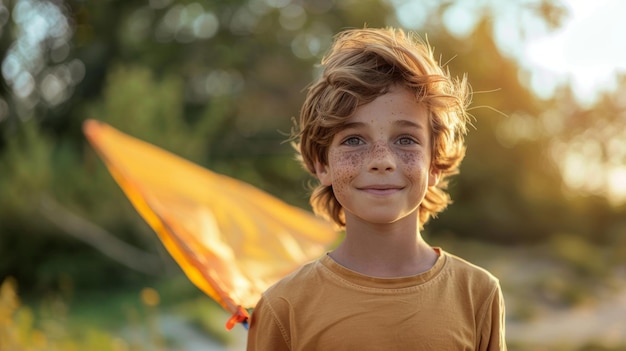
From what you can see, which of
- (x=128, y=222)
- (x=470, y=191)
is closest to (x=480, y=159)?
(x=470, y=191)

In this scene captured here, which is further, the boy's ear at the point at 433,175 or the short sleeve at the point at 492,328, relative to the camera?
the boy's ear at the point at 433,175

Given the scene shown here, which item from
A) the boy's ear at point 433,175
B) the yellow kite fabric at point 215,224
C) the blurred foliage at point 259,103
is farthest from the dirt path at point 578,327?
the boy's ear at point 433,175

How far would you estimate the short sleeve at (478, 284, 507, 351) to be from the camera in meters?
1.67

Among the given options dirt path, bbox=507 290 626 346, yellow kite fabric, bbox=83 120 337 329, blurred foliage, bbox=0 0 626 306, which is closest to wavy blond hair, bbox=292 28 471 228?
yellow kite fabric, bbox=83 120 337 329

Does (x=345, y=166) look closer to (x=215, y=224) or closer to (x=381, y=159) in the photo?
(x=381, y=159)

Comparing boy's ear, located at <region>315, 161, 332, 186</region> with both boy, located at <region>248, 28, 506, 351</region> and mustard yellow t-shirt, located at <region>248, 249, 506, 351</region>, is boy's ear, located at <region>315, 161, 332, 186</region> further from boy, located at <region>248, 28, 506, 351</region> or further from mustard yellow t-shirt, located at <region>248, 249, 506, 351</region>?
mustard yellow t-shirt, located at <region>248, 249, 506, 351</region>

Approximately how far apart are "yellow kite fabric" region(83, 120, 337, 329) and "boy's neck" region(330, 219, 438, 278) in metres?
0.46

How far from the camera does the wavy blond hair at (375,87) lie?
166 cm

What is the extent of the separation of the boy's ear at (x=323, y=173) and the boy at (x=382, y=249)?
0.04 meters

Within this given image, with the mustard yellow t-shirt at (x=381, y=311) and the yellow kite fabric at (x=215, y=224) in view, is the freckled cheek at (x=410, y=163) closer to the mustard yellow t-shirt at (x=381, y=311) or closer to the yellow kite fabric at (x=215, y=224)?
the mustard yellow t-shirt at (x=381, y=311)

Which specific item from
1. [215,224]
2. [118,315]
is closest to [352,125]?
[215,224]

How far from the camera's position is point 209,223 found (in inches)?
118

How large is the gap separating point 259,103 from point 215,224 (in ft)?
24.9

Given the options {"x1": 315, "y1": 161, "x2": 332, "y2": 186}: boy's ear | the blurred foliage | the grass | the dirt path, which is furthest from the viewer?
the blurred foliage
